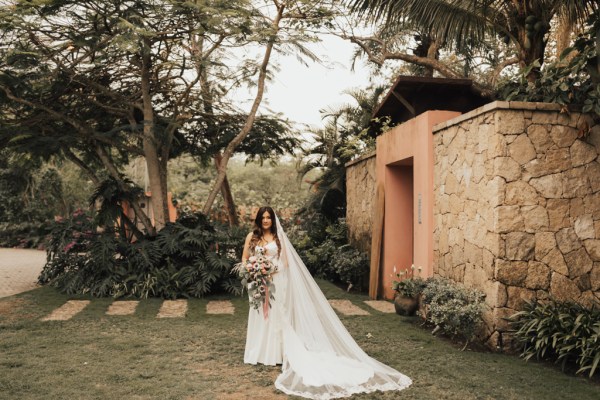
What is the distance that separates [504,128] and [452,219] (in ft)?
6.26

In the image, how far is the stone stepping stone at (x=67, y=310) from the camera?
9.46 m

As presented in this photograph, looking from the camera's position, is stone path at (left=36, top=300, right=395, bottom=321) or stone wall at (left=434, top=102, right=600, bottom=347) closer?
stone wall at (left=434, top=102, right=600, bottom=347)

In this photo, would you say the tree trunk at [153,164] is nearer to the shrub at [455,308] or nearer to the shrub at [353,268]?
the shrub at [353,268]

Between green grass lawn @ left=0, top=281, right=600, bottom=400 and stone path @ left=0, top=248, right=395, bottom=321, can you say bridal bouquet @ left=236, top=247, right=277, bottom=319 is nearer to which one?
green grass lawn @ left=0, top=281, right=600, bottom=400

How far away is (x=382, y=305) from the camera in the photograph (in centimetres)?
1089

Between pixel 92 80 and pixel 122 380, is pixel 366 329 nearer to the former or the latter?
pixel 122 380

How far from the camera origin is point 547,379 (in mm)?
5980

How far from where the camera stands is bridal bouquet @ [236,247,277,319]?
22.1ft

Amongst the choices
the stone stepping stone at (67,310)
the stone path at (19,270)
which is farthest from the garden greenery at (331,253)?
the stone path at (19,270)

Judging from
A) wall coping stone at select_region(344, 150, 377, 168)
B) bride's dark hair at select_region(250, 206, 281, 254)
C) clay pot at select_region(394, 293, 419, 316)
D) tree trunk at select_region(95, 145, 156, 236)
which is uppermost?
wall coping stone at select_region(344, 150, 377, 168)

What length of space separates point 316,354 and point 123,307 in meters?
5.39

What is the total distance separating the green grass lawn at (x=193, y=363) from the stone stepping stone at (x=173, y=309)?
15.1 inches

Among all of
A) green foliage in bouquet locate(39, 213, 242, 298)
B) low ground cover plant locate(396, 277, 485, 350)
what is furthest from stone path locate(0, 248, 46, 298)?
low ground cover plant locate(396, 277, 485, 350)

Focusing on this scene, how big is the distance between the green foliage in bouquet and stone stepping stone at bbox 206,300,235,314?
0.50m
